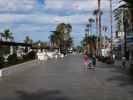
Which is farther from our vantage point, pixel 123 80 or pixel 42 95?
pixel 123 80

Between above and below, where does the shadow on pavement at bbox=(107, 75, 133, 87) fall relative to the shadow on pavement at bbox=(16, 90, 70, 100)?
below

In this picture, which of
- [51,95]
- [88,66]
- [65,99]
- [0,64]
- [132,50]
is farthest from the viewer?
[132,50]

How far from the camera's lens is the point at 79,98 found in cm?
1716

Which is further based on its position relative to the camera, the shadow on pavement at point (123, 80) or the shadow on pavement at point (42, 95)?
the shadow on pavement at point (123, 80)

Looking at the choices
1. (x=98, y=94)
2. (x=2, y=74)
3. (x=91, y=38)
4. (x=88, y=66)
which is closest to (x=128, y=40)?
(x=88, y=66)

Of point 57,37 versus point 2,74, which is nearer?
point 2,74

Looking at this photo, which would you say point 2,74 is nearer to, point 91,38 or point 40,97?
point 40,97

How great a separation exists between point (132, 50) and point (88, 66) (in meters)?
25.3

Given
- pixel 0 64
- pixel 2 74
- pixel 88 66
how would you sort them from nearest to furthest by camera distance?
pixel 2 74 → pixel 0 64 → pixel 88 66

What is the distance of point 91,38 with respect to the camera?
185875mm

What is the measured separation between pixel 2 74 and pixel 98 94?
16.3 metres

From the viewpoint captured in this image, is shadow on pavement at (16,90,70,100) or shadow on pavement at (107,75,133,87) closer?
shadow on pavement at (16,90,70,100)

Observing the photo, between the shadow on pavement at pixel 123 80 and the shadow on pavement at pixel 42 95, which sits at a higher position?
the shadow on pavement at pixel 42 95

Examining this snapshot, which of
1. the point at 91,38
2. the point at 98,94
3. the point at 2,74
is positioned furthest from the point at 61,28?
the point at 98,94
